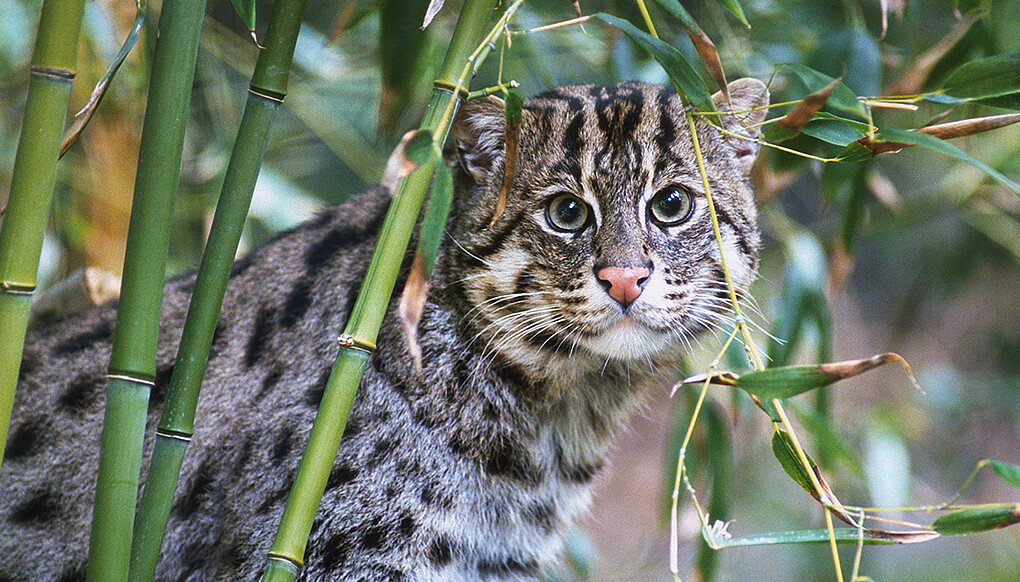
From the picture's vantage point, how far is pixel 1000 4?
3064 mm

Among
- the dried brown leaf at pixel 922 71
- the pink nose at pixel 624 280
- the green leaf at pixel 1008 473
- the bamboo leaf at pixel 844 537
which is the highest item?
the dried brown leaf at pixel 922 71

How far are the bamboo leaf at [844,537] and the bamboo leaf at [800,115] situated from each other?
29.6 inches

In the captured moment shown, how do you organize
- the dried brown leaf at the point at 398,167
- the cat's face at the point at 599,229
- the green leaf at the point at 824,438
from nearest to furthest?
1. the dried brown leaf at the point at 398,167
2. the cat's face at the point at 599,229
3. the green leaf at the point at 824,438

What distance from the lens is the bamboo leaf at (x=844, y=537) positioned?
5.29ft

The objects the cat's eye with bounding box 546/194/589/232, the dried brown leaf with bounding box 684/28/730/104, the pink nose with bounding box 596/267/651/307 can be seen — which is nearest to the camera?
the dried brown leaf with bounding box 684/28/730/104

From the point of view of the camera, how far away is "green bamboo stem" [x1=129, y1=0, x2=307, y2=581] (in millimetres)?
1693

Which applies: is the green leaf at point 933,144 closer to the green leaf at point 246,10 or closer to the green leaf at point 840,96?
the green leaf at point 840,96

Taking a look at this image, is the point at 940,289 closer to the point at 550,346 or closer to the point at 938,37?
the point at 938,37

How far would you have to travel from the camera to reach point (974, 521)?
156cm

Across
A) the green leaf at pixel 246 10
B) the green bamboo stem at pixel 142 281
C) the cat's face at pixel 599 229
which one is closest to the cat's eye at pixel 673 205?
the cat's face at pixel 599 229

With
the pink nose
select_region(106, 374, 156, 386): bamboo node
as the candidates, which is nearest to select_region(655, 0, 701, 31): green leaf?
the pink nose

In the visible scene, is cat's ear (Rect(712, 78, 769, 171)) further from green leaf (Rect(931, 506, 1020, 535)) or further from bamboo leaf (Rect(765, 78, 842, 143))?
green leaf (Rect(931, 506, 1020, 535))

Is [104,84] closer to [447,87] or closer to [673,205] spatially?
[447,87]

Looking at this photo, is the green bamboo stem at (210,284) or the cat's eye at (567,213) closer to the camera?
the green bamboo stem at (210,284)
